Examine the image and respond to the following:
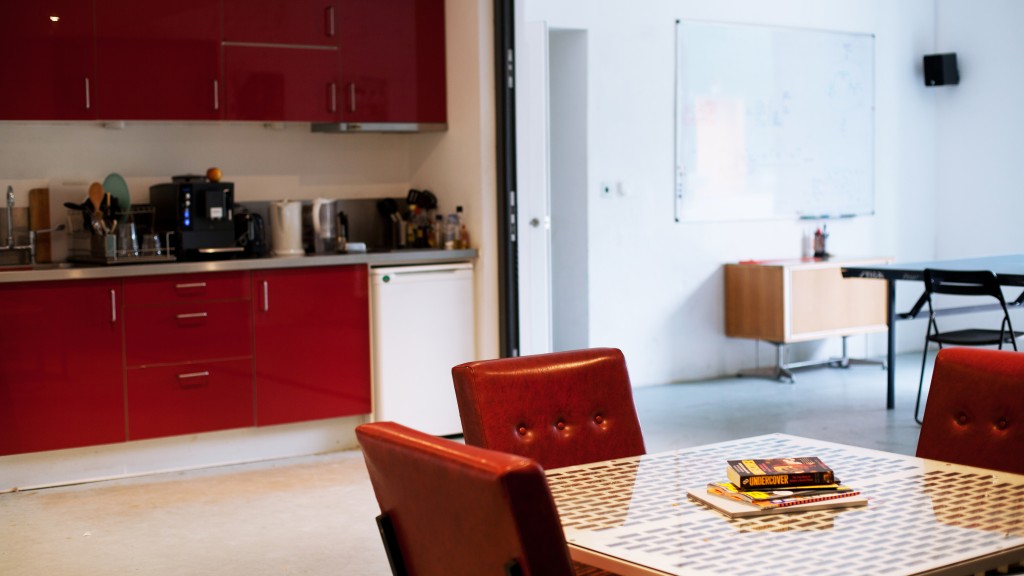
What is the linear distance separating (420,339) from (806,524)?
377 cm

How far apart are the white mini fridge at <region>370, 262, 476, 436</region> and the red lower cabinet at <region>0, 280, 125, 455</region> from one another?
3.94ft

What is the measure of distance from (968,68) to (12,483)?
679cm

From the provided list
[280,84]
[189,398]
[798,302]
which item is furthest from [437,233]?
[798,302]

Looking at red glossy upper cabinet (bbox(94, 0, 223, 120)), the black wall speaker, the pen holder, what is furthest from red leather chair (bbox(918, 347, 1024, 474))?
the black wall speaker

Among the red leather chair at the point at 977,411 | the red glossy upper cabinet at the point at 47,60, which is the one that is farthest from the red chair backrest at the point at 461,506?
the red glossy upper cabinet at the point at 47,60

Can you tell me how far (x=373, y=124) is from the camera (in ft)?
18.7

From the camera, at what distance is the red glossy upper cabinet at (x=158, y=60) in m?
5.04

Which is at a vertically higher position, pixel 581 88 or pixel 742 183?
pixel 581 88

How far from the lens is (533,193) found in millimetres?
5766

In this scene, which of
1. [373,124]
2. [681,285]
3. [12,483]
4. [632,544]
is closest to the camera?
[632,544]

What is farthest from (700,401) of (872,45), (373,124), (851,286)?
(872,45)

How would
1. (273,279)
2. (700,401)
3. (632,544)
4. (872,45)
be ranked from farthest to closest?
1. (872,45)
2. (700,401)
3. (273,279)
4. (632,544)

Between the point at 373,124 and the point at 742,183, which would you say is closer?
the point at 373,124

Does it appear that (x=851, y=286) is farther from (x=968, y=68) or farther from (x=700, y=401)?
(x=968, y=68)
